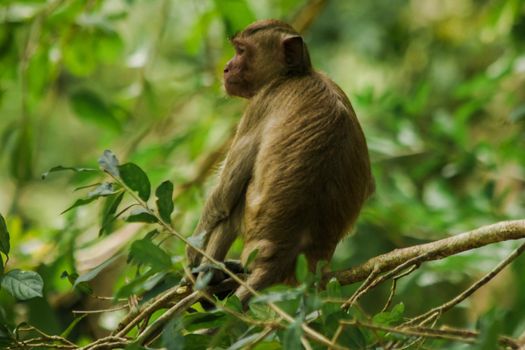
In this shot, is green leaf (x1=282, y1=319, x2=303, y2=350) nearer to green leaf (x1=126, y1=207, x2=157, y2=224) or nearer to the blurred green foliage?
green leaf (x1=126, y1=207, x2=157, y2=224)

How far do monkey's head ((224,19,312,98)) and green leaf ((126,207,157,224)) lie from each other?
184 cm

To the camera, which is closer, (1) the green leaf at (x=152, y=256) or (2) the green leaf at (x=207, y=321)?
(1) the green leaf at (x=152, y=256)

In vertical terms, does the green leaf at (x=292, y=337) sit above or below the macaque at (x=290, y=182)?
above

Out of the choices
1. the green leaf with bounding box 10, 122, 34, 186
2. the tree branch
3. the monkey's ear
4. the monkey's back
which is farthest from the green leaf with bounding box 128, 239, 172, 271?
the green leaf with bounding box 10, 122, 34, 186

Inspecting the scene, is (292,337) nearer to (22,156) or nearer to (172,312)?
(172,312)

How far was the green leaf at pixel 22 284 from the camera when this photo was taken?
2.77 m

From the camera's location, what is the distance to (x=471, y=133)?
11172 millimetres

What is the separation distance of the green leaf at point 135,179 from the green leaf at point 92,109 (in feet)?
10.7

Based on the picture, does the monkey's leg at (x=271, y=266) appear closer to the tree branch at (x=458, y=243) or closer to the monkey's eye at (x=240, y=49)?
the tree branch at (x=458, y=243)

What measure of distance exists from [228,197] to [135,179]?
1.25 m

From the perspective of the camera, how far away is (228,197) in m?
3.96

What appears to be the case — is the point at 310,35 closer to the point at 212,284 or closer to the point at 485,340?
the point at 212,284

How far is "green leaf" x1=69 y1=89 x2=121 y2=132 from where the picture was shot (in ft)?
19.4

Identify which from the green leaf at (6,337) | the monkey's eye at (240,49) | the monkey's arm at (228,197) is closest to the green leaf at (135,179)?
the green leaf at (6,337)
